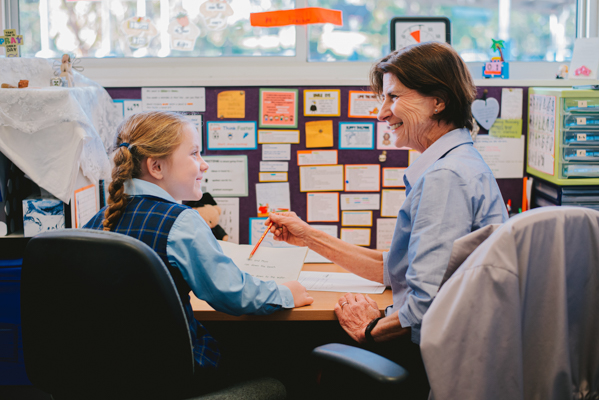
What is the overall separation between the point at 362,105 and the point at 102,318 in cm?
130

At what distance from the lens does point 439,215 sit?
1.05 m

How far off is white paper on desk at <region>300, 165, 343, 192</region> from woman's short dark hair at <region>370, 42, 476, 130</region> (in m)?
0.66

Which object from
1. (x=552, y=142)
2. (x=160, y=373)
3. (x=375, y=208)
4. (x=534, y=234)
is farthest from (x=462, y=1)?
(x=160, y=373)

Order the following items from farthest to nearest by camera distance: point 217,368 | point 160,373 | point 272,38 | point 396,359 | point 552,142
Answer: point 272,38
point 552,142
point 396,359
point 217,368
point 160,373

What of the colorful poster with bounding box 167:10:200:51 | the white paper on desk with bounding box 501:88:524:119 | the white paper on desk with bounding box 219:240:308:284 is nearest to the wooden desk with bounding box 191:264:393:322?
the white paper on desk with bounding box 219:240:308:284

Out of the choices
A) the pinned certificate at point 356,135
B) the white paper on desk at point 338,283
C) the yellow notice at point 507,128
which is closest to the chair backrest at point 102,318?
the white paper on desk at point 338,283

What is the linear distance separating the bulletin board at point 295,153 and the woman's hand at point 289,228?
390 mm

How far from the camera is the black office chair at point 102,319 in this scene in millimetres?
766

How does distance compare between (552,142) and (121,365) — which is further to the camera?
(552,142)

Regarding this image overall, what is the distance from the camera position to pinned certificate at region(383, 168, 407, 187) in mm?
1873

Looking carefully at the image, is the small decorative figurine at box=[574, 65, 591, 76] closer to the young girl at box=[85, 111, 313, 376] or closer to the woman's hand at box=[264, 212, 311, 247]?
the woman's hand at box=[264, 212, 311, 247]

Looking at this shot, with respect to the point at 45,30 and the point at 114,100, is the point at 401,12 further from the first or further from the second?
the point at 45,30

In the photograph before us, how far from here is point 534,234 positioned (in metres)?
0.70

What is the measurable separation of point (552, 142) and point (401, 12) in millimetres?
816
